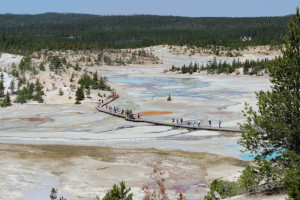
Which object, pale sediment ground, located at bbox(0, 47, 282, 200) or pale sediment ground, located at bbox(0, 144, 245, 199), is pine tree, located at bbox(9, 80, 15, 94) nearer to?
pale sediment ground, located at bbox(0, 47, 282, 200)

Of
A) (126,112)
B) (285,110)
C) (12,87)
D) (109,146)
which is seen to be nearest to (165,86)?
(12,87)

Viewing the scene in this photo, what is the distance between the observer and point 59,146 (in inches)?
1129

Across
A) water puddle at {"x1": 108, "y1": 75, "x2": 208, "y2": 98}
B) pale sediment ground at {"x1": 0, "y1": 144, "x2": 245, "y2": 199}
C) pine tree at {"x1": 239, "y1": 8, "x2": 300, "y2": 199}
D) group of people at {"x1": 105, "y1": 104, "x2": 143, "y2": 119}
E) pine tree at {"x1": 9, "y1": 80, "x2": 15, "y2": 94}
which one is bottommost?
pale sediment ground at {"x1": 0, "y1": 144, "x2": 245, "y2": 199}

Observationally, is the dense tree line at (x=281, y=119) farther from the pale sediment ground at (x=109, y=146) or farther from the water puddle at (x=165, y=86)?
the water puddle at (x=165, y=86)

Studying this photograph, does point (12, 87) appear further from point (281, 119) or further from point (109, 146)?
point (281, 119)

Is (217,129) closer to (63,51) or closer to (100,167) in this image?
(100,167)

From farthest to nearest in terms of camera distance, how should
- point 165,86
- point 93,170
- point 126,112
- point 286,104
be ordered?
point 165,86
point 126,112
point 93,170
point 286,104

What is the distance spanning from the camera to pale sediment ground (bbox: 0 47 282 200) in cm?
2097

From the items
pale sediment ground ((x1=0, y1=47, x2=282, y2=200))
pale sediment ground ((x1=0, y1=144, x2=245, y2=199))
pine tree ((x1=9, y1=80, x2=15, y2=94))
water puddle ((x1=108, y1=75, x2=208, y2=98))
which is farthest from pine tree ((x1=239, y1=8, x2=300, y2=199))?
pine tree ((x1=9, y1=80, x2=15, y2=94))

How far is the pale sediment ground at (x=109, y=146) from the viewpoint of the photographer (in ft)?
68.8

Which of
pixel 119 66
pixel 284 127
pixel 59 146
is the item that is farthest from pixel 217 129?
pixel 119 66

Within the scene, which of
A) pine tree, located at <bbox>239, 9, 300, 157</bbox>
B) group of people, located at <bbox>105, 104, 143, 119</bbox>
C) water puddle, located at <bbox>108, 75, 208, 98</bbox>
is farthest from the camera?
water puddle, located at <bbox>108, 75, 208, 98</bbox>

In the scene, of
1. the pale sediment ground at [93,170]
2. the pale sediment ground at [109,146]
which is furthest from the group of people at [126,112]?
the pale sediment ground at [93,170]

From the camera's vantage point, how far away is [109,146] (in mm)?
28906
